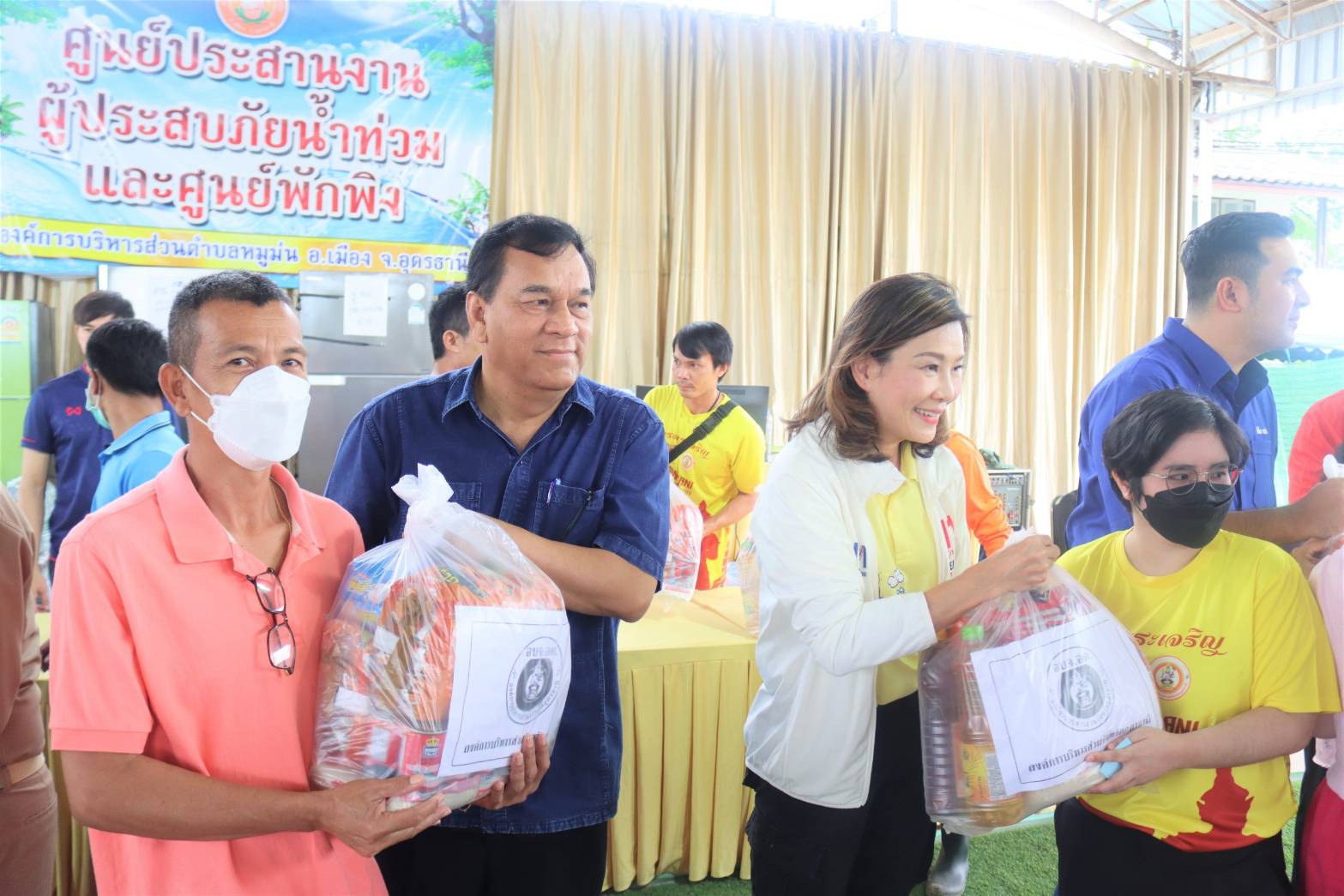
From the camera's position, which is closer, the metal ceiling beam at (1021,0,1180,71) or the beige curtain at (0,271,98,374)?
the beige curtain at (0,271,98,374)

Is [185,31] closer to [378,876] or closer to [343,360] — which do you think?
[343,360]

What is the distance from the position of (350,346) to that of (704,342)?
2.17 meters

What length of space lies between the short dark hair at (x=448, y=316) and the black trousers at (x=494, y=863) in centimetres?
173

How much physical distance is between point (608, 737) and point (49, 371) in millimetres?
4558

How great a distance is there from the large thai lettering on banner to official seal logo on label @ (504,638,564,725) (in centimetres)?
438

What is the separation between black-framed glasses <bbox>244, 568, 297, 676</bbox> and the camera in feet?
3.49

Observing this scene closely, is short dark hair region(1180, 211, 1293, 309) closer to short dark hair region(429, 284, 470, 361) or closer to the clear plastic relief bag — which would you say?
the clear plastic relief bag

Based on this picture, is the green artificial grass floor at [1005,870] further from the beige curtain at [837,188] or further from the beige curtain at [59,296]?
the beige curtain at [59,296]

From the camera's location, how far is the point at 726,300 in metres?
5.90

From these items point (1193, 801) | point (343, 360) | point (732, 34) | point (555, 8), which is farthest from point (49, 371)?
point (1193, 801)

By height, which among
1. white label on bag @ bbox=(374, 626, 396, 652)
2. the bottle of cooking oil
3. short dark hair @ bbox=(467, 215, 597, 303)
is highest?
short dark hair @ bbox=(467, 215, 597, 303)

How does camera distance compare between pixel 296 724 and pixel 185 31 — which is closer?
pixel 296 724

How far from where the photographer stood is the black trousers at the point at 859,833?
1.47 metres

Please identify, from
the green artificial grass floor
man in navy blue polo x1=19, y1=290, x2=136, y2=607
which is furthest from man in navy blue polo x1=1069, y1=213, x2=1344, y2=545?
man in navy blue polo x1=19, y1=290, x2=136, y2=607
